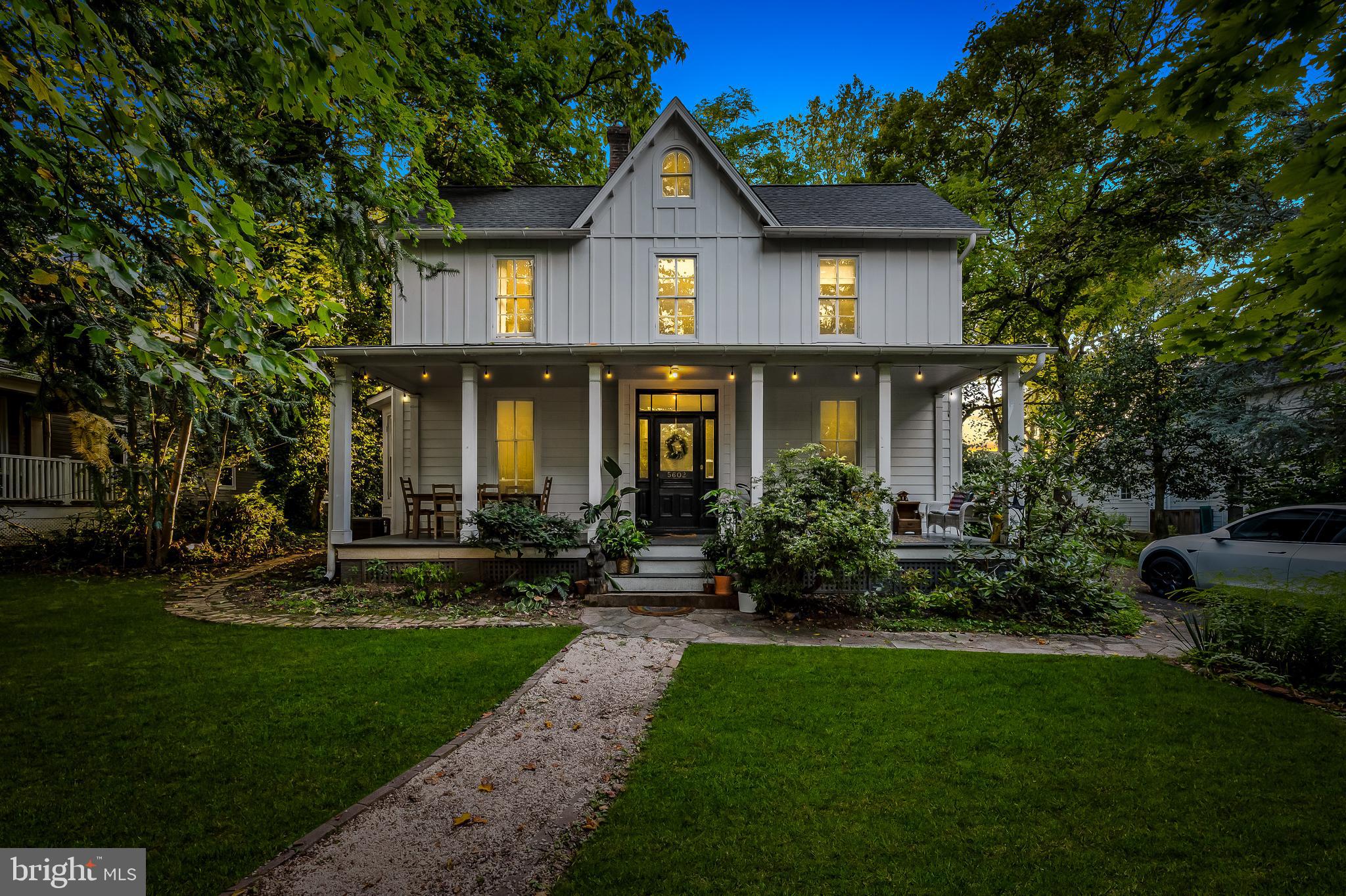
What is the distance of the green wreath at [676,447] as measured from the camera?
418 inches

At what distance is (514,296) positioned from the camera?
395 inches

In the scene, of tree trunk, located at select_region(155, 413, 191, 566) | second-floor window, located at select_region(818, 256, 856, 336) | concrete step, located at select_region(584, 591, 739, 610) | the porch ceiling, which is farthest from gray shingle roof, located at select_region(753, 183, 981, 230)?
tree trunk, located at select_region(155, 413, 191, 566)

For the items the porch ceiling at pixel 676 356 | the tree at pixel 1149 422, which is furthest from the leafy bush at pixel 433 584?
the tree at pixel 1149 422

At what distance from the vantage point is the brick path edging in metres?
2.39

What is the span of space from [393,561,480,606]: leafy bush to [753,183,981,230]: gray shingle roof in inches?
320

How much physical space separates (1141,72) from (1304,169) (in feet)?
2.76

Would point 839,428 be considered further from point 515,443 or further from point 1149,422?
point 1149,422

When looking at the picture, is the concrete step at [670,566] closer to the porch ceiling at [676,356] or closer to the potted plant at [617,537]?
the potted plant at [617,537]

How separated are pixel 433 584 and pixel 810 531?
5.63 meters

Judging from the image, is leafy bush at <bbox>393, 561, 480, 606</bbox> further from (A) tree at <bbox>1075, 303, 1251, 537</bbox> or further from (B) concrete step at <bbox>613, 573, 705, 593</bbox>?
(A) tree at <bbox>1075, 303, 1251, 537</bbox>

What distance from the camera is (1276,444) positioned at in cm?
923

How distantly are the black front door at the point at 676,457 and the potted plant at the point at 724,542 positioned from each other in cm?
206

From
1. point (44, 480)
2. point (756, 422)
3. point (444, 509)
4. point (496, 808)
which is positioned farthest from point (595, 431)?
point (44, 480)

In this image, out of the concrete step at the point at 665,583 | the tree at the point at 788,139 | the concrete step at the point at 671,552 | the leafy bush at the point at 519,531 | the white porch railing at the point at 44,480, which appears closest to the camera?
the concrete step at the point at 665,583
